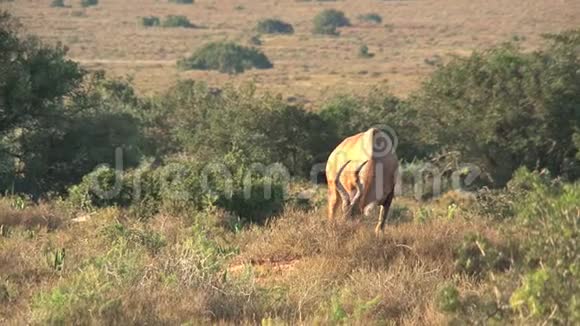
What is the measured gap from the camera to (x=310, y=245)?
8.04 m

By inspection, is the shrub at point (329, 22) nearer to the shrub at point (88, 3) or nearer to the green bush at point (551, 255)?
the shrub at point (88, 3)

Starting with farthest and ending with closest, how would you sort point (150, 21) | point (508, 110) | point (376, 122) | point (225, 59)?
1. point (150, 21)
2. point (225, 59)
3. point (376, 122)
4. point (508, 110)

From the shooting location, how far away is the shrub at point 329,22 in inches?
3829

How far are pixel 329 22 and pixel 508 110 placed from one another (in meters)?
79.2

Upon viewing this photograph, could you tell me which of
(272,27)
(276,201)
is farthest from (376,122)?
(272,27)

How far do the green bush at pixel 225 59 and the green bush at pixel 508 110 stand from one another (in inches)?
1647

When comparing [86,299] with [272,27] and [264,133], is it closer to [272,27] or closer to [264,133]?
[264,133]

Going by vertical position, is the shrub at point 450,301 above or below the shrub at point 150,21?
above

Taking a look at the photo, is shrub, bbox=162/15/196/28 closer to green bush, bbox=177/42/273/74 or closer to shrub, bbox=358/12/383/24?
shrub, bbox=358/12/383/24

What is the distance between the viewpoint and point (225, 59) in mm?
67188

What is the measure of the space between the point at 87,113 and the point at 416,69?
45.5m

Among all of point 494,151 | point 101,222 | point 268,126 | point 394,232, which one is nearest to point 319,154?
point 268,126

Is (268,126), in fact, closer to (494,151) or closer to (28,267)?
(494,151)

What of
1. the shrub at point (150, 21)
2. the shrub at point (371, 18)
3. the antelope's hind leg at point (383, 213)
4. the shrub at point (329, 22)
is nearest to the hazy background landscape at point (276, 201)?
the antelope's hind leg at point (383, 213)
